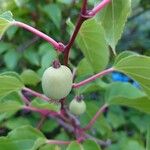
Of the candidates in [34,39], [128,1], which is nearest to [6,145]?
[128,1]

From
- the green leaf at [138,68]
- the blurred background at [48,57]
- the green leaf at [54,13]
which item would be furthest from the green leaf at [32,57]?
the green leaf at [138,68]

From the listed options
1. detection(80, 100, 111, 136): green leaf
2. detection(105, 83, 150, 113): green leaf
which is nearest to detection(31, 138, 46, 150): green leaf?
detection(105, 83, 150, 113): green leaf

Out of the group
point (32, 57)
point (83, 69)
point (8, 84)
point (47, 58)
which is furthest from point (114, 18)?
point (32, 57)

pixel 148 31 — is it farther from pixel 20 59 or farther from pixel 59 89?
pixel 59 89

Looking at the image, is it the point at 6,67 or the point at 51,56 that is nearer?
the point at 51,56

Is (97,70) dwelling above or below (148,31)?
above

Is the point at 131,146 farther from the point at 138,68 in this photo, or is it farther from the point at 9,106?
the point at 138,68
